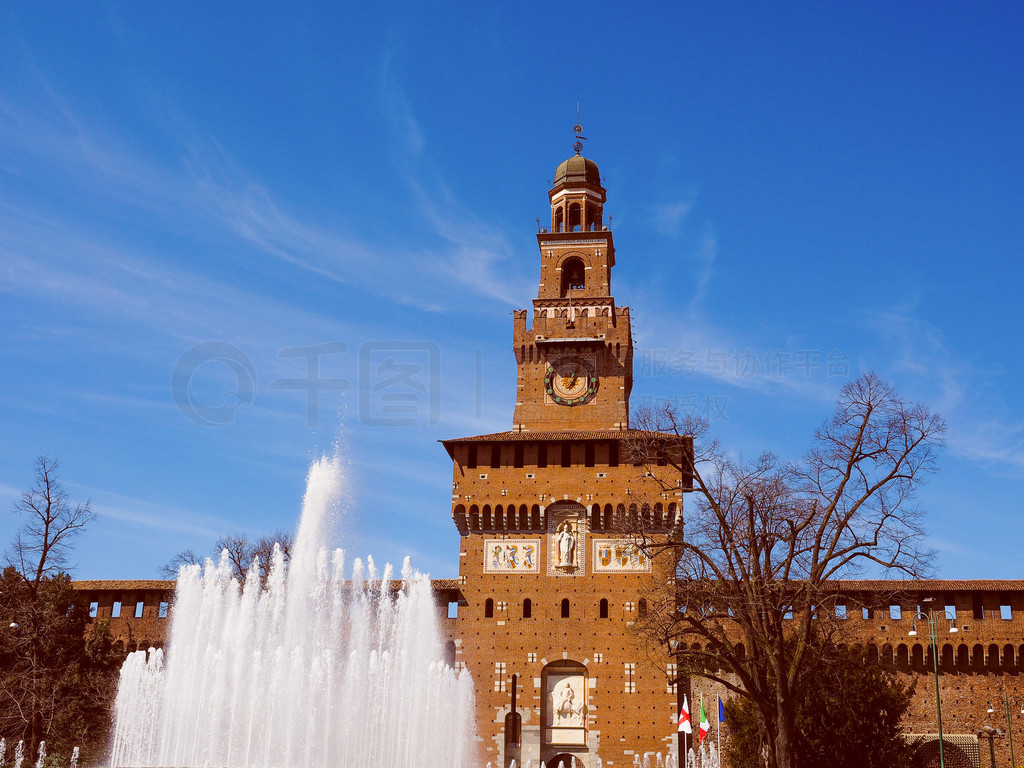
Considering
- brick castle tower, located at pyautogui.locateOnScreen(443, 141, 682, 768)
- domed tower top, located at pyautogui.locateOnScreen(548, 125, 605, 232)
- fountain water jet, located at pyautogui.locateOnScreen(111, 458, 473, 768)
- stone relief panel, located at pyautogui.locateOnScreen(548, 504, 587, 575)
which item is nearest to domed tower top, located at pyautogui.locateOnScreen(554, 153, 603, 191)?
domed tower top, located at pyautogui.locateOnScreen(548, 125, 605, 232)

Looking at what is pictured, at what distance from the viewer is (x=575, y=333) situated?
48.6 metres

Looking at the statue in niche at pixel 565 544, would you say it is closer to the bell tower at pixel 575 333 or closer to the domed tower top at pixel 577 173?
the bell tower at pixel 575 333

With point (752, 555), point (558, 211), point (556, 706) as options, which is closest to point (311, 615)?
point (556, 706)

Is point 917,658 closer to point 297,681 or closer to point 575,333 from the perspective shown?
point 575,333

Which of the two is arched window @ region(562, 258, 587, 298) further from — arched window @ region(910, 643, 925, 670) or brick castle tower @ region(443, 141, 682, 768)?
arched window @ region(910, 643, 925, 670)

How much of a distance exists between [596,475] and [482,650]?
29.3 ft

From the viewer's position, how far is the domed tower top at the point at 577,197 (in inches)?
2035

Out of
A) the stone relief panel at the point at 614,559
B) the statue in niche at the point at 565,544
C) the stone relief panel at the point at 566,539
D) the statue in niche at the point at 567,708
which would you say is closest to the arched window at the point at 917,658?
the stone relief panel at the point at 614,559

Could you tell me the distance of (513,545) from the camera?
143 ft

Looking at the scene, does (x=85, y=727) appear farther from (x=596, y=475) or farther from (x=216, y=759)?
(x=596, y=475)

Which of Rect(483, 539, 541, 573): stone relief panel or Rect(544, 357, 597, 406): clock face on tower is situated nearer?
Rect(483, 539, 541, 573): stone relief panel

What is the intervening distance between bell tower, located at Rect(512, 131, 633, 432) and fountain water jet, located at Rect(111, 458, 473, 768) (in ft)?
39.8

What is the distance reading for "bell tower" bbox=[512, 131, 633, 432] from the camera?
155 feet

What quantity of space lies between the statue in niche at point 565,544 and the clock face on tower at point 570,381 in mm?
6552
